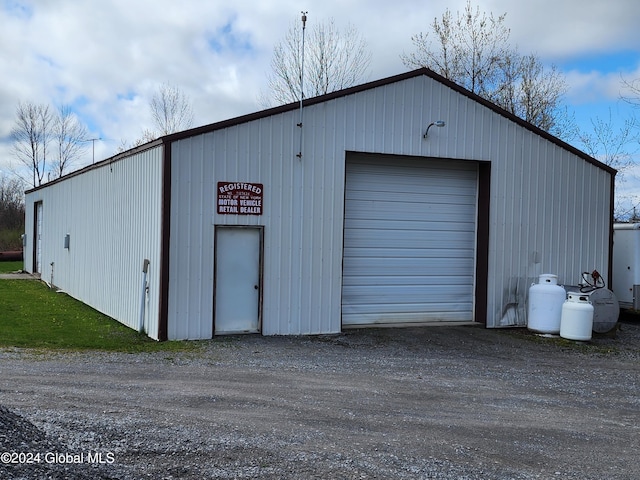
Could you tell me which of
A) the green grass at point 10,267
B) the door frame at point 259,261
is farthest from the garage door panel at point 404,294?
the green grass at point 10,267

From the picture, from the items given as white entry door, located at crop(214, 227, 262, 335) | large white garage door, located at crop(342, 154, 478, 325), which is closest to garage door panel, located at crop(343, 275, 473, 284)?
large white garage door, located at crop(342, 154, 478, 325)

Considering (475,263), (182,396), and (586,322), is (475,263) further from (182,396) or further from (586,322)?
(182,396)

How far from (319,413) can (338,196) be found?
635 cm

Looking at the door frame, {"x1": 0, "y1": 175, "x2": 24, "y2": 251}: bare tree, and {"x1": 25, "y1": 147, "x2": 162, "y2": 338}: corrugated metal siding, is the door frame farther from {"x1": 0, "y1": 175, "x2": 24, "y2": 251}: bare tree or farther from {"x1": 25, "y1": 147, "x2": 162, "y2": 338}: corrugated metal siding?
{"x1": 0, "y1": 175, "x2": 24, "y2": 251}: bare tree

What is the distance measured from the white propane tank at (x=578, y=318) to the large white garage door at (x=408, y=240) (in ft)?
7.09

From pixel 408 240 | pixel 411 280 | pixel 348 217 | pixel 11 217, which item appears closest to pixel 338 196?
pixel 348 217

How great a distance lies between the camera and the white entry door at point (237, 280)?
11969 mm

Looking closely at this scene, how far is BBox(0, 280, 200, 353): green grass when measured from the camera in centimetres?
1095

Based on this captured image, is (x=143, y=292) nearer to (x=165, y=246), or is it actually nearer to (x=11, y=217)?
(x=165, y=246)

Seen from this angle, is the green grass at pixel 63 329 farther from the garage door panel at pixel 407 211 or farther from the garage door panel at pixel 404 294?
the garage door panel at pixel 407 211

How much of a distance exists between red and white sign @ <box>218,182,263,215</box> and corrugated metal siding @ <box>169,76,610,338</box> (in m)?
0.12

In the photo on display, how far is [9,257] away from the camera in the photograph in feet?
114

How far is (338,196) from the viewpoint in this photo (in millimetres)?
12812

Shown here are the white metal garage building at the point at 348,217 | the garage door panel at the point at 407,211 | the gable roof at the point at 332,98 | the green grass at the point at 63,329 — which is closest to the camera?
the green grass at the point at 63,329
